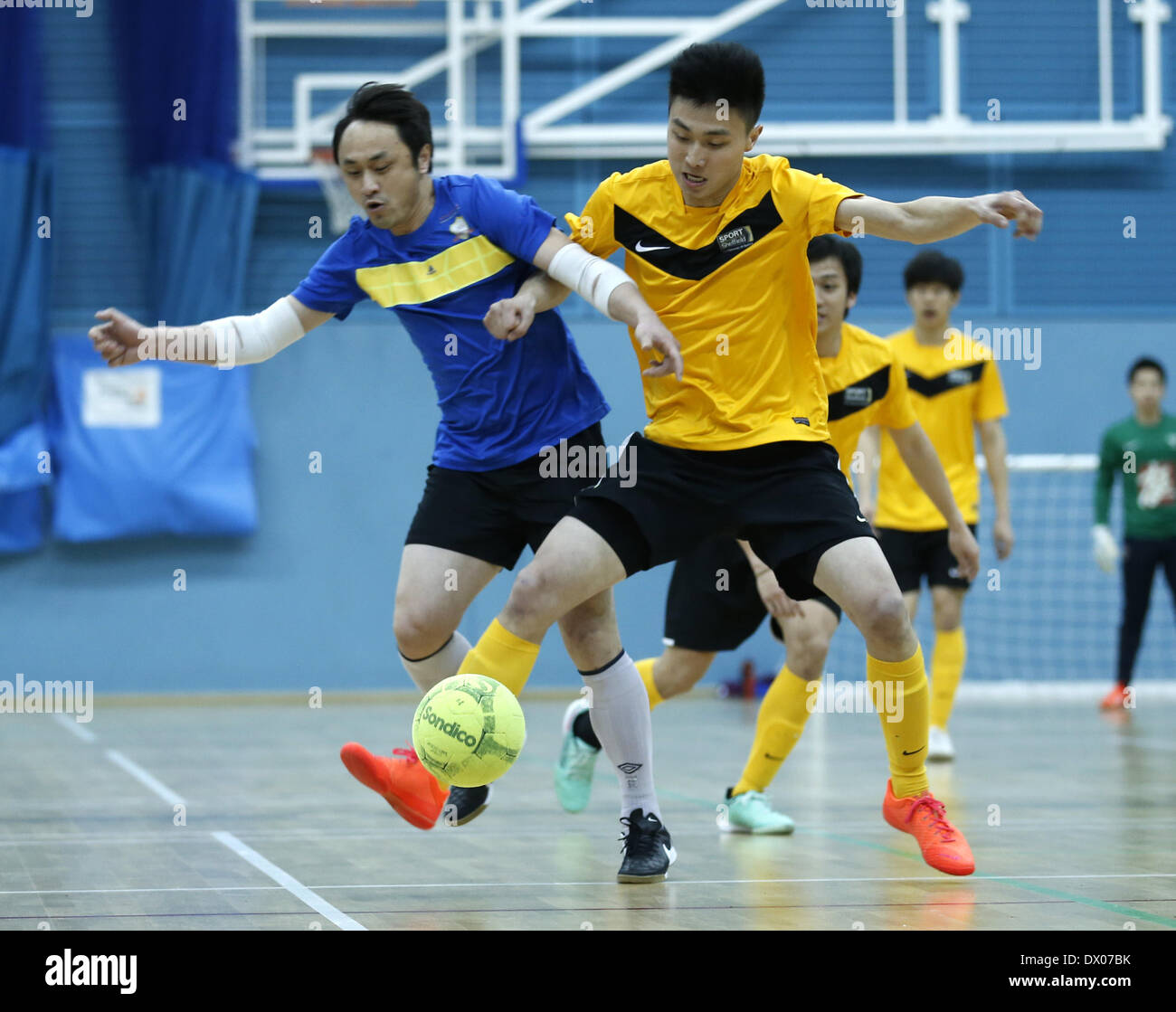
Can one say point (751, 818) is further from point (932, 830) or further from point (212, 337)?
point (212, 337)

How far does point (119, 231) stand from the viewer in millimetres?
12070

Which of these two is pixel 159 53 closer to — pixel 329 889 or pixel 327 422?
pixel 327 422

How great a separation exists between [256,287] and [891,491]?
239 inches

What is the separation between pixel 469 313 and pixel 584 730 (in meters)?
1.74

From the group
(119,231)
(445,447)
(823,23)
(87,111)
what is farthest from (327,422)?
(445,447)

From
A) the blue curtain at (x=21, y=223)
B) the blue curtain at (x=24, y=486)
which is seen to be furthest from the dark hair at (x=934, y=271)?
the blue curtain at (x=21, y=223)

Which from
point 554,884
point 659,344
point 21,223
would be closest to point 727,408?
point 659,344

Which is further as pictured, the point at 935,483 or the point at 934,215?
the point at 935,483

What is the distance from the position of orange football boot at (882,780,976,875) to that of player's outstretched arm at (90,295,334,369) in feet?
6.50

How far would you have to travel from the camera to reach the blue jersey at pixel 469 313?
170 inches

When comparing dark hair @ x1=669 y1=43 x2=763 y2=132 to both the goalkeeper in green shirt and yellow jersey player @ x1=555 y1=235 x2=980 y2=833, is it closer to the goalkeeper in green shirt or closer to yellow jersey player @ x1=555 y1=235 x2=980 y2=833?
yellow jersey player @ x1=555 y1=235 x2=980 y2=833

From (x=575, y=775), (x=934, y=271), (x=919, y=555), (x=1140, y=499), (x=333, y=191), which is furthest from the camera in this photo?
(x=333, y=191)

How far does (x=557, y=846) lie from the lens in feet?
15.7

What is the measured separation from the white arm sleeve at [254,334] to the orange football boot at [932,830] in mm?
2028
